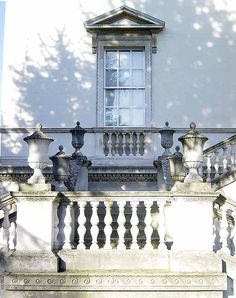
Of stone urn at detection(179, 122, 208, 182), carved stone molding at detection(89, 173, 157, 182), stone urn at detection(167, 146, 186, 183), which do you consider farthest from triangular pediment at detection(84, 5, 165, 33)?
stone urn at detection(179, 122, 208, 182)

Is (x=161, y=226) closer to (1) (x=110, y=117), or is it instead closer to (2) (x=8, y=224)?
(2) (x=8, y=224)

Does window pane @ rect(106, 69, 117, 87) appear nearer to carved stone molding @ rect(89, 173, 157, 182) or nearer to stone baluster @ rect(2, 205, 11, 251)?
carved stone molding @ rect(89, 173, 157, 182)

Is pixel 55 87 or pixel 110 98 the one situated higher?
pixel 55 87

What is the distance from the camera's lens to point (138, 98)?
16.0m

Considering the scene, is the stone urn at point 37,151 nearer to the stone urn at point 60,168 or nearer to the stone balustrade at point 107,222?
the stone balustrade at point 107,222

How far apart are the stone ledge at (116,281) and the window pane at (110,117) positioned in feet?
27.2

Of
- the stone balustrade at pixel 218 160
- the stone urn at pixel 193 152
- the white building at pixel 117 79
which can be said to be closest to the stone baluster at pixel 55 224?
the stone urn at pixel 193 152

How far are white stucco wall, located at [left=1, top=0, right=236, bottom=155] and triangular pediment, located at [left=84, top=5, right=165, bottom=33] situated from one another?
35 cm

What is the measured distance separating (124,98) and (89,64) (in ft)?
4.48

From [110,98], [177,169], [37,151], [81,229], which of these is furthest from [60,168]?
[110,98]

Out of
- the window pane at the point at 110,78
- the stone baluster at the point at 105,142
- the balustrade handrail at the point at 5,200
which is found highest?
the window pane at the point at 110,78

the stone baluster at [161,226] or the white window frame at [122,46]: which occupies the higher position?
the white window frame at [122,46]

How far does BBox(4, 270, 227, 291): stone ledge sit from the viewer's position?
25.4ft

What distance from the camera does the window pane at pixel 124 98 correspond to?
52.4ft
